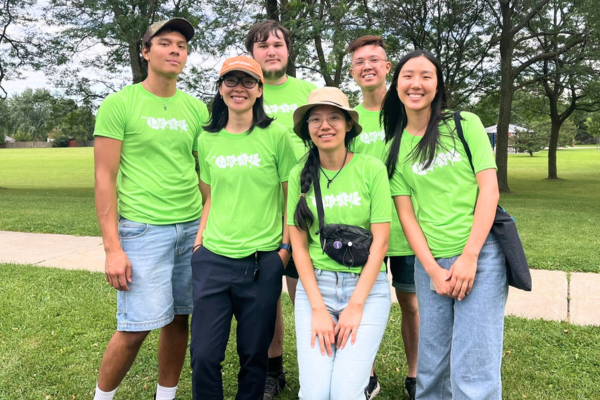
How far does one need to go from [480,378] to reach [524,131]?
59.6m

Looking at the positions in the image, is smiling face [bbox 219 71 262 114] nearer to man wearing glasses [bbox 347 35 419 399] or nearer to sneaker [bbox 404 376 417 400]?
man wearing glasses [bbox 347 35 419 399]

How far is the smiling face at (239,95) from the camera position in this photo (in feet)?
8.79

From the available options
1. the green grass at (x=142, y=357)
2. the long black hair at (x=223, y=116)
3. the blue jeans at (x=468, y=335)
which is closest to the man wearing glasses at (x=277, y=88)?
the green grass at (x=142, y=357)

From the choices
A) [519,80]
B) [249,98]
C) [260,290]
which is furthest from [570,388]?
[519,80]

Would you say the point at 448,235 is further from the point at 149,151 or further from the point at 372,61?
the point at 149,151

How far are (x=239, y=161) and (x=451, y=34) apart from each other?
18.4 m

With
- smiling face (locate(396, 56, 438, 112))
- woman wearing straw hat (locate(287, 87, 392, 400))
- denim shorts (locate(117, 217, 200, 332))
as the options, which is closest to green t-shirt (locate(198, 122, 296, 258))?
A: woman wearing straw hat (locate(287, 87, 392, 400))

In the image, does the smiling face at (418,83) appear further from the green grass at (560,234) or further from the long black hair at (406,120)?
the green grass at (560,234)

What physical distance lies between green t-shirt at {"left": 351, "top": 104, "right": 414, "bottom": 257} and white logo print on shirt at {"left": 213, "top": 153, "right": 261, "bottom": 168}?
2.29 feet

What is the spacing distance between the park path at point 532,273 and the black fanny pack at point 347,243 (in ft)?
9.14

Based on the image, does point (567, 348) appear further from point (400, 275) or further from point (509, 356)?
point (400, 275)

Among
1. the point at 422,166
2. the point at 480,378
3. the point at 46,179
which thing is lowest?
the point at 46,179

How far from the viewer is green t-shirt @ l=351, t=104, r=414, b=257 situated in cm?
301

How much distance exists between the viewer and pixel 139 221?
8.98 feet
